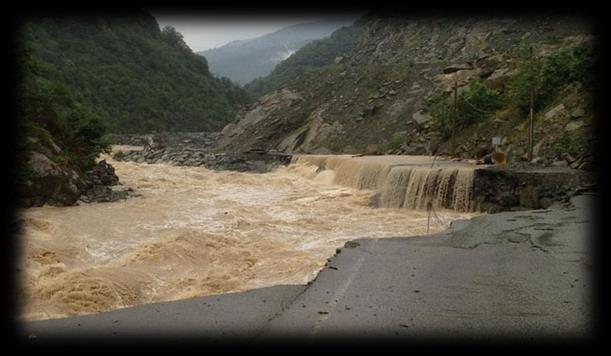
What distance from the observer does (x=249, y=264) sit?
7445 millimetres

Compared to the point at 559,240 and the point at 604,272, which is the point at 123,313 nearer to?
the point at 604,272

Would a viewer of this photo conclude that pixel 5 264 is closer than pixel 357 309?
No

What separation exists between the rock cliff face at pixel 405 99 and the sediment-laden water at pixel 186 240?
231 inches

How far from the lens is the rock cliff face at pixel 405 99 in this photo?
21125 millimetres

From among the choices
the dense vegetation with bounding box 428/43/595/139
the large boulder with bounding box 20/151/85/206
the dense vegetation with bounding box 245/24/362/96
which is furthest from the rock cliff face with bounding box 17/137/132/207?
the dense vegetation with bounding box 245/24/362/96

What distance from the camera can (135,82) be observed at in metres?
69.3

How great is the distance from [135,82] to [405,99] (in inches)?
2011

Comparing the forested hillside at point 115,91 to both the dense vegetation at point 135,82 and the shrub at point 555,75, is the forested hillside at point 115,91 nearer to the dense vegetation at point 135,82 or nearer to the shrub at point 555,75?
the dense vegetation at point 135,82

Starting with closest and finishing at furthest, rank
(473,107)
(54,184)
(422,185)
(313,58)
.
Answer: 1. (422,185)
2. (54,184)
3. (473,107)
4. (313,58)

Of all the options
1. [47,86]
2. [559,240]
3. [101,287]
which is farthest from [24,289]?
[47,86]

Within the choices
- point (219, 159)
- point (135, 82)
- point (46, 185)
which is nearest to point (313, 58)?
point (135, 82)

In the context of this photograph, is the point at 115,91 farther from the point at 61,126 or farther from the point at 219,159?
the point at 61,126

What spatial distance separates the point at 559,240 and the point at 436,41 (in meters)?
35.0

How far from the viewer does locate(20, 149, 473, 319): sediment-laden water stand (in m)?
5.95
